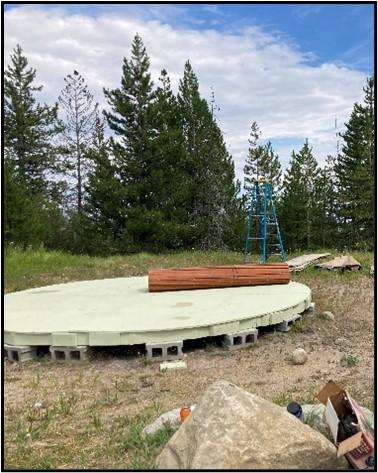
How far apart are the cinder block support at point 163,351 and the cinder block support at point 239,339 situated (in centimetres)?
52

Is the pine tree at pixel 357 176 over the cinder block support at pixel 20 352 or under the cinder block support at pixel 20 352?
over

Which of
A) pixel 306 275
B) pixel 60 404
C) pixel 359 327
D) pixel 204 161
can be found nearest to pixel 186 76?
pixel 204 161

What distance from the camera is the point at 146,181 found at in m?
19.7

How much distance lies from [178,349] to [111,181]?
1543 cm

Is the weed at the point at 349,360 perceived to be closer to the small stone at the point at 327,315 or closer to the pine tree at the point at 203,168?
the small stone at the point at 327,315

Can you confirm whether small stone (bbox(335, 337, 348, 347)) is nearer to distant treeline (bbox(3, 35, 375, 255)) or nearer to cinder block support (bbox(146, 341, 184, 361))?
cinder block support (bbox(146, 341, 184, 361))

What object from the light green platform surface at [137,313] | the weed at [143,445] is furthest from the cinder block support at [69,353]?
the weed at [143,445]

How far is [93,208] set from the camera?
2064 centimetres

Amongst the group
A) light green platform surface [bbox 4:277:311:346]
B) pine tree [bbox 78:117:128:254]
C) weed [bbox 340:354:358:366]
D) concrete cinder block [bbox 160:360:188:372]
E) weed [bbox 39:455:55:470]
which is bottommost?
weed [bbox 39:455:55:470]

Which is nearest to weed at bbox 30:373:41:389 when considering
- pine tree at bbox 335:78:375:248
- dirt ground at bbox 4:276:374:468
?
dirt ground at bbox 4:276:374:468

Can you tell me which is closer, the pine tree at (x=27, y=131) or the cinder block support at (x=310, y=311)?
the cinder block support at (x=310, y=311)

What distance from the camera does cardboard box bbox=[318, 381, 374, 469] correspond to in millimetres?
2230

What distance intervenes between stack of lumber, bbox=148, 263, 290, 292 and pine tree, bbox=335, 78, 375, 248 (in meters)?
18.8

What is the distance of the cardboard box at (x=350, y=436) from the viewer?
223cm
